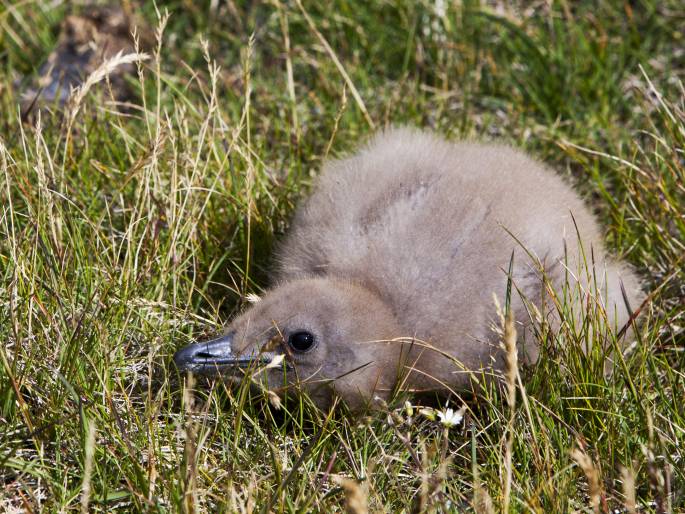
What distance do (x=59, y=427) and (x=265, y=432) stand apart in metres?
0.71

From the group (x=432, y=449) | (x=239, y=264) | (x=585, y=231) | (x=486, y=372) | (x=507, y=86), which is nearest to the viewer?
(x=432, y=449)

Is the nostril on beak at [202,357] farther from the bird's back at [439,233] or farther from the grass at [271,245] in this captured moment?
the bird's back at [439,233]

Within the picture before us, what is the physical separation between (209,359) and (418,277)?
764 millimetres

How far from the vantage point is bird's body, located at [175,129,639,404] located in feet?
10.0

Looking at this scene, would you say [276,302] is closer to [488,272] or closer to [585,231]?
[488,272]

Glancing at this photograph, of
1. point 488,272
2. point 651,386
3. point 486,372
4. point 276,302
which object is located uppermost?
point 276,302

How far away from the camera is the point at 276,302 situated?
312 cm

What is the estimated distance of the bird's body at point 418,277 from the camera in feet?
10.0

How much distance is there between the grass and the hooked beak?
0.31 ft

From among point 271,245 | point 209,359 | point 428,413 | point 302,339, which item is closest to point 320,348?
point 302,339

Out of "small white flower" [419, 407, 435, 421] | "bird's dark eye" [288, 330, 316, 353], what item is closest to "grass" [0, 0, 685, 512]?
"small white flower" [419, 407, 435, 421]

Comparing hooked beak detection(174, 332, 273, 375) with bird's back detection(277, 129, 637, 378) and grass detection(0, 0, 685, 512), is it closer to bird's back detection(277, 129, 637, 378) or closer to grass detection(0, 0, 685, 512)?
grass detection(0, 0, 685, 512)

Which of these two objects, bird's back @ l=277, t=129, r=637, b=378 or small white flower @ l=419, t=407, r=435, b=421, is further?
bird's back @ l=277, t=129, r=637, b=378

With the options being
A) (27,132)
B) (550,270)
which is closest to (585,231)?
(550,270)
